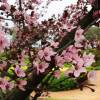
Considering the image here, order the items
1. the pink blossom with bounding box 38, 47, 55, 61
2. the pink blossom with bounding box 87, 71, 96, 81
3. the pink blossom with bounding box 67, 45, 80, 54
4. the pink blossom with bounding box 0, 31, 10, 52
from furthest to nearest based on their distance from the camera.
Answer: the pink blossom with bounding box 67, 45, 80, 54 → the pink blossom with bounding box 38, 47, 55, 61 → the pink blossom with bounding box 87, 71, 96, 81 → the pink blossom with bounding box 0, 31, 10, 52

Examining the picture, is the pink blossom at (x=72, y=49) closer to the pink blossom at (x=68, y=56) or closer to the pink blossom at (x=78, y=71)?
the pink blossom at (x=68, y=56)

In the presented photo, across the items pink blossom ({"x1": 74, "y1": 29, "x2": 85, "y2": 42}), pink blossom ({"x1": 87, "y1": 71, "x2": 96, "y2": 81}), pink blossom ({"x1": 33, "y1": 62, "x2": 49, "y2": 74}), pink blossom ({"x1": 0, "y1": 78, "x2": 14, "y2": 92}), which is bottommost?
pink blossom ({"x1": 0, "y1": 78, "x2": 14, "y2": 92})

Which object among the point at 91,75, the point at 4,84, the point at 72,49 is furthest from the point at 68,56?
the point at 4,84

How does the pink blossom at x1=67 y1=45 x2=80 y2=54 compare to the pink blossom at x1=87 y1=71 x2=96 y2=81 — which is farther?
the pink blossom at x1=67 y1=45 x2=80 y2=54

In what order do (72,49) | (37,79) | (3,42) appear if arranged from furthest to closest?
(37,79) → (72,49) → (3,42)

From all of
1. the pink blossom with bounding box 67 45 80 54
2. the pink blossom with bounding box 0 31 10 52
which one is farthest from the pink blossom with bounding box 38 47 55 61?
the pink blossom with bounding box 0 31 10 52

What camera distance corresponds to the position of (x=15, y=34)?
223 inches

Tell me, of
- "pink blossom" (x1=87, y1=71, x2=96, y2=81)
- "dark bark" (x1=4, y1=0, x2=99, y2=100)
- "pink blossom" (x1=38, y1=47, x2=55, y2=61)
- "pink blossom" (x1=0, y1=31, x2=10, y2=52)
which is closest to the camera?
"pink blossom" (x1=0, y1=31, x2=10, y2=52)

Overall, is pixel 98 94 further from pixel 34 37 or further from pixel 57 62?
pixel 57 62

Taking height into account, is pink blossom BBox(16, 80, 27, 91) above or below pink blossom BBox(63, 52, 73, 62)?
below

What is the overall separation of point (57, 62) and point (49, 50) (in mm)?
119

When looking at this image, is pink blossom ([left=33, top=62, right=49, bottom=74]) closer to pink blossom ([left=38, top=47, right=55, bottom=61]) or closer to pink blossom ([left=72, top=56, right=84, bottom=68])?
pink blossom ([left=38, top=47, right=55, bottom=61])

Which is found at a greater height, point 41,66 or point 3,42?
point 3,42

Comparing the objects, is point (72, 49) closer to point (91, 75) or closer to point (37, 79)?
point (91, 75)
